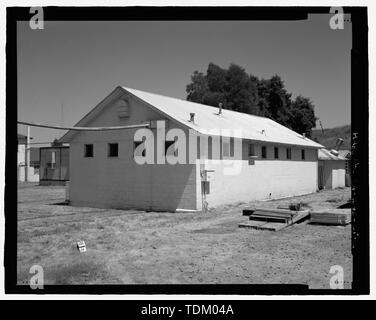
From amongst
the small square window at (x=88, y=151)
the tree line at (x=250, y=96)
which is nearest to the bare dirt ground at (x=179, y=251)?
the small square window at (x=88, y=151)

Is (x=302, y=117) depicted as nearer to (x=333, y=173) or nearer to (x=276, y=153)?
(x=333, y=173)

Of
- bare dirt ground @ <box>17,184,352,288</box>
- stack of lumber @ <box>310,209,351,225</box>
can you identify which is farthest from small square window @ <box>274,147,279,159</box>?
stack of lumber @ <box>310,209,351,225</box>

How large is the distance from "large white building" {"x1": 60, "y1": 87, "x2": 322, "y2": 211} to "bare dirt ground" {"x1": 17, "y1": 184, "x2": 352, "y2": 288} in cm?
225

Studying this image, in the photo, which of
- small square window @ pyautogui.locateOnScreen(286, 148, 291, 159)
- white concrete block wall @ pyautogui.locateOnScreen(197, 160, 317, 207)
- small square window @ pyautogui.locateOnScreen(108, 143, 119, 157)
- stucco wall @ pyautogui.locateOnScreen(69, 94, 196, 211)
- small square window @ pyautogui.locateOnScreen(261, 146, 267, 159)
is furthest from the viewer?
small square window @ pyautogui.locateOnScreen(286, 148, 291, 159)

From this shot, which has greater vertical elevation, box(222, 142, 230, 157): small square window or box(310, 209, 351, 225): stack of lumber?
box(222, 142, 230, 157): small square window

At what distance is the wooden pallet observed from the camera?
11.2 metres

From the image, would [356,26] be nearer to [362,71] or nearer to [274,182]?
[362,71]

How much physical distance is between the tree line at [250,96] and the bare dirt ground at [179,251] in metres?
33.5

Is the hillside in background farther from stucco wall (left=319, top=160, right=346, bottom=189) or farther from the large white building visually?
the large white building

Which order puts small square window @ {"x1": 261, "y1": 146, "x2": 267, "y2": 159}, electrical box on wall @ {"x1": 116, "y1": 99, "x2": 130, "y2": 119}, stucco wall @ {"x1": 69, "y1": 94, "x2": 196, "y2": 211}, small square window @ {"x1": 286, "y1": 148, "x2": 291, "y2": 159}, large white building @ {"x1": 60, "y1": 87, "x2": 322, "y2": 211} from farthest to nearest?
small square window @ {"x1": 286, "y1": 148, "x2": 291, "y2": 159} < small square window @ {"x1": 261, "y1": 146, "x2": 267, "y2": 159} < electrical box on wall @ {"x1": 116, "y1": 99, "x2": 130, "y2": 119} < stucco wall @ {"x1": 69, "y1": 94, "x2": 196, "y2": 211} < large white building @ {"x1": 60, "y1": 87, "x2": 322, "y2": 211}

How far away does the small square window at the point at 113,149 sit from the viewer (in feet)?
58.6

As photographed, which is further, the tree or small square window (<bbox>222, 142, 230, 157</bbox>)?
the tree

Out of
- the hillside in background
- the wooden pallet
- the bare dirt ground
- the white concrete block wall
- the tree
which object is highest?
the tree

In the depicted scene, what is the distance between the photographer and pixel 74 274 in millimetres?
6684
